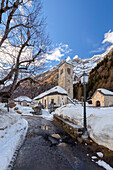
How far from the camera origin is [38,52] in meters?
7.26

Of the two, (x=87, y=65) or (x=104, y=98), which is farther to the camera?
(x=87, y=65)

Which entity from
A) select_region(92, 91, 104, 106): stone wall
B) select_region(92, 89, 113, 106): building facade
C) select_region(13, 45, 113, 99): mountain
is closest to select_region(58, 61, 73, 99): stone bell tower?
select_region(13, 45, 113, 99): mountain

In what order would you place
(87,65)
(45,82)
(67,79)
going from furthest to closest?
(87,65)
(67,79)
(45,82)

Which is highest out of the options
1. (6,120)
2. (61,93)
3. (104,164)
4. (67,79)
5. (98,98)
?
(67,79)

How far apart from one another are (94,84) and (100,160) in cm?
3918

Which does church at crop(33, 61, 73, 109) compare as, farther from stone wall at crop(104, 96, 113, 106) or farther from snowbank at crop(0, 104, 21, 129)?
snowbank at crop(0, 104, 21, 129)

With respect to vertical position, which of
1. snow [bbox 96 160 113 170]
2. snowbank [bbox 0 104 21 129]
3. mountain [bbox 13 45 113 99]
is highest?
mountain [bbox 13 45 113 99]

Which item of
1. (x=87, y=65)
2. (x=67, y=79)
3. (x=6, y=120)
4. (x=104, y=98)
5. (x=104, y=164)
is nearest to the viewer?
(x=104, y=164)

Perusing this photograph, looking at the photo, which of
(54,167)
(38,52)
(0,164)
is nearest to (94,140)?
(54,167)

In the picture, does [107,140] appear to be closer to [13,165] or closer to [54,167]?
[54,167]

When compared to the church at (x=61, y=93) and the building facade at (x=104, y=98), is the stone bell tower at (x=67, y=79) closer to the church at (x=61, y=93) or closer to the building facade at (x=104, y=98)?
the church at (x=61, y=93)

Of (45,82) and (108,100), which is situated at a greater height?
Answer: (45,82)

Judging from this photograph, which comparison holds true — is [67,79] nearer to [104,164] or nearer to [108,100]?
[108,100]

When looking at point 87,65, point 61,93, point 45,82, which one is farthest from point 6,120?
point 87,65
